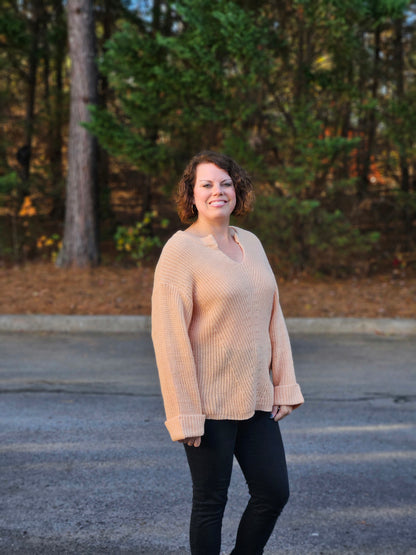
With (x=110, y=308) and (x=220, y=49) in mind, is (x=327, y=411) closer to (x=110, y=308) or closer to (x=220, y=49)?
(x=110, y=308)

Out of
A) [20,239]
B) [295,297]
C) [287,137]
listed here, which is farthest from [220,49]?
[20,239]

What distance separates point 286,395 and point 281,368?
114mm

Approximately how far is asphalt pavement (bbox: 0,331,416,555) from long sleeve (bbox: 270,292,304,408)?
1.00 metres

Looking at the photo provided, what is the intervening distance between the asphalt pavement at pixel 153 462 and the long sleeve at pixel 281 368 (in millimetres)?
995

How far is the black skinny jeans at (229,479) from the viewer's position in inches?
102

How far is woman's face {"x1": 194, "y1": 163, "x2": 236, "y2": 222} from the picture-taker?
280 centimetres

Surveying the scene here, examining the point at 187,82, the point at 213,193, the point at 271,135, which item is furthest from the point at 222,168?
the point at 271,135

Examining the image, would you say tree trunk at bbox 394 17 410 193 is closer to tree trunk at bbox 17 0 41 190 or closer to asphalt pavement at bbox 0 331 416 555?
asphalt pavement at bbox 0 331 416 555

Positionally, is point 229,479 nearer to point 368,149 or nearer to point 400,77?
point 368,149

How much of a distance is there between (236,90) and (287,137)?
3.83ft

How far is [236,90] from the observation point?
11516 mm

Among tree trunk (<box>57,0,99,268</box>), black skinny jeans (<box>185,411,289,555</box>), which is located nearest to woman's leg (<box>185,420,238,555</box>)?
black skinny jeans (<box>185,411,289,555</box>)

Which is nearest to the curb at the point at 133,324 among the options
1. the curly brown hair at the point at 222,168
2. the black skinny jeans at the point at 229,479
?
the curly brown hair at the point at 222,168

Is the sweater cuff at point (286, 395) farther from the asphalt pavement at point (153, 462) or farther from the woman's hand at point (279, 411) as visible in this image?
the asphalt pavement at point (153, 462)
